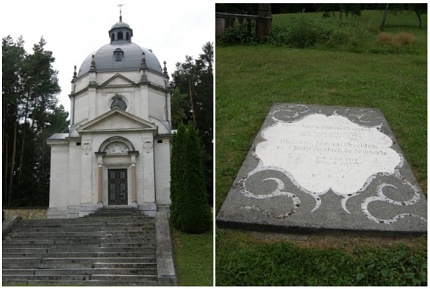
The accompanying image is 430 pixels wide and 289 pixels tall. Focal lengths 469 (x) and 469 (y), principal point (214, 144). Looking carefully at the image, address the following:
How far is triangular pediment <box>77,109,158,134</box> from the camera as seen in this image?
46.5 feet

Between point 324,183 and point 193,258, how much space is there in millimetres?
4041

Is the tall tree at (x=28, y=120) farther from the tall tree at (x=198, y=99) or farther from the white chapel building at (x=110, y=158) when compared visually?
the tall tree at (x=198, y=99)

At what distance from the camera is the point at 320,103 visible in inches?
274

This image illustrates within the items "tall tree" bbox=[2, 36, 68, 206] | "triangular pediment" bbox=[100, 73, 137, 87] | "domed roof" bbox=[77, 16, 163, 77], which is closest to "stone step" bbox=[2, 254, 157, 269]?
"tall tree" bbox=[2, 36, 68, 206]

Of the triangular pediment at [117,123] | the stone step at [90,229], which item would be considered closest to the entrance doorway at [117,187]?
the triangular pediment at [117,123]

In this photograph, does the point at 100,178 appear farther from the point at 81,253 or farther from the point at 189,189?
the point at 81,253

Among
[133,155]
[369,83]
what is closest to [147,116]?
[133,155]

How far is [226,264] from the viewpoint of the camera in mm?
4254

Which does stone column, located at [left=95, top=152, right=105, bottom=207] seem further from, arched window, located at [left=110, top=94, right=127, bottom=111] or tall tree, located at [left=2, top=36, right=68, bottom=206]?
arched window, located at [left=110, top=94, right=127, bottom=111]

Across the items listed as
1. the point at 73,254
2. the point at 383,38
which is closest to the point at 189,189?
the point at 73,254

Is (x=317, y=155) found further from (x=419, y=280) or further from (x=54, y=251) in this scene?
(x=54, y=251)

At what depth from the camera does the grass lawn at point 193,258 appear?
711cm

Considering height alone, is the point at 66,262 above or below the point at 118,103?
below

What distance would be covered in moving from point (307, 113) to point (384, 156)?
1.37 m
